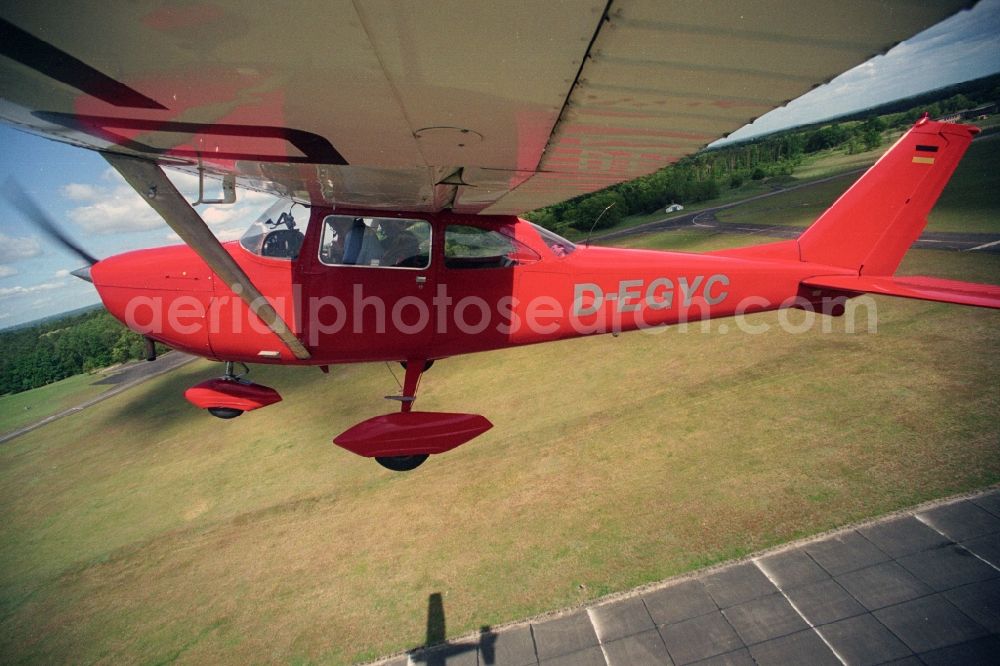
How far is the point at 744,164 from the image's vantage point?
65875mm

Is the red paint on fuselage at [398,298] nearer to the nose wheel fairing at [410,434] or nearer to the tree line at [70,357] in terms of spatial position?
the nose wheel fairing at [410,434]

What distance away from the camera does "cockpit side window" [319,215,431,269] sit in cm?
345

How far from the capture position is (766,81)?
4.28ft

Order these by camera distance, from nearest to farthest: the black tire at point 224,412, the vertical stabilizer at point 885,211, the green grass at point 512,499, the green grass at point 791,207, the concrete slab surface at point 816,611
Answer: the concrete slab surface at point 816,611, the black tire at point 224,412, the vertical stabilizer at point 885,211, the green grass at point 512,499, the green grass at point 791,207

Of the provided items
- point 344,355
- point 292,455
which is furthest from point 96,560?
point 344,355

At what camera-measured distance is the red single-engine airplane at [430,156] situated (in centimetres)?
95

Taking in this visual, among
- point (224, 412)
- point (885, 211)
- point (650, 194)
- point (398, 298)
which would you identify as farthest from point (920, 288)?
point (650, 194)

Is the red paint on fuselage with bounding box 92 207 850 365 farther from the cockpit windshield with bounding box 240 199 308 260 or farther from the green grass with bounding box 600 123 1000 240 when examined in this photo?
the green grass with bounding box 600 123 1000 240

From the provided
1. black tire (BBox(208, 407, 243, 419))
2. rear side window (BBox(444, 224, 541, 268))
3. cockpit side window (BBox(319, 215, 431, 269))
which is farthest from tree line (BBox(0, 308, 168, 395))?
rear side window (BBox(444, 224, 541, 268))

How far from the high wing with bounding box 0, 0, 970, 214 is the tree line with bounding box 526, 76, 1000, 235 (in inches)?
896

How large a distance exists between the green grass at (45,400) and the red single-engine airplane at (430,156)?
75.4 ft

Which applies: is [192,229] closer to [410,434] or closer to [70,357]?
[410,434]

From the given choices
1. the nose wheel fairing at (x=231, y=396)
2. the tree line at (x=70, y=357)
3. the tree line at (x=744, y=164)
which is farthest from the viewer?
the tree line at (x=744, y=164)

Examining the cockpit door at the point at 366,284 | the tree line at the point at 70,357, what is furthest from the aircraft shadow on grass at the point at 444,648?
the tree line at the point at 70,357
